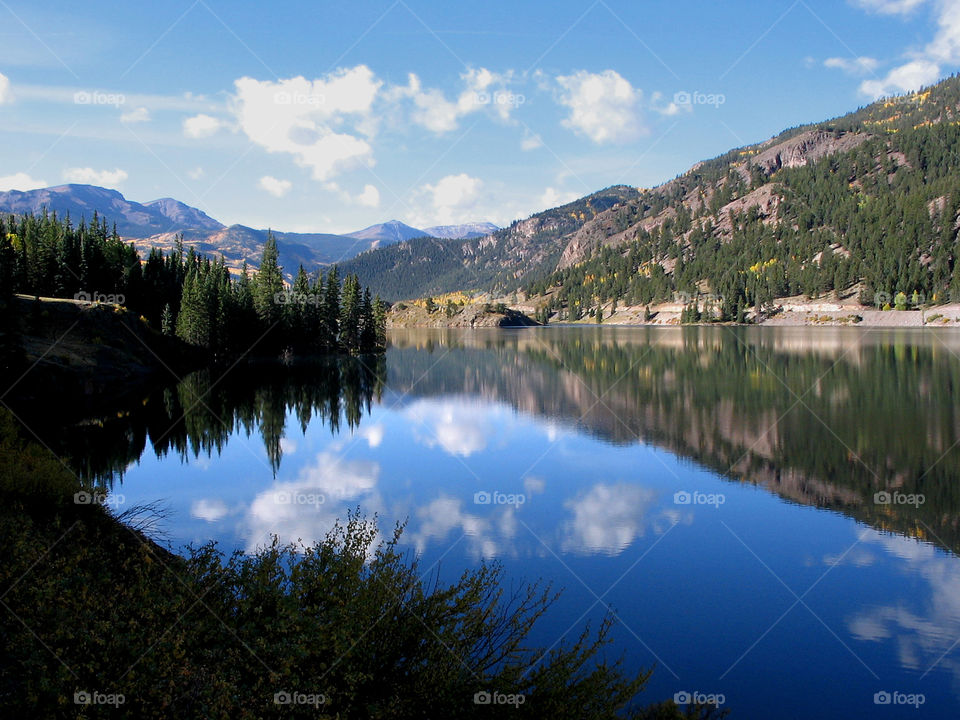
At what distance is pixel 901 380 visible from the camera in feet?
162

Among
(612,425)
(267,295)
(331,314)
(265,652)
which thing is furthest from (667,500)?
(331,314)

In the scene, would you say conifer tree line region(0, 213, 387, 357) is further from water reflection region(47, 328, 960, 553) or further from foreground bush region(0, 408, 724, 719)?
foreground bush region(0, 408, 724, 719)

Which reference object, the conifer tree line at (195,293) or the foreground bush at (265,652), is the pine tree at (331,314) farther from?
the foreground bush at (265,652)

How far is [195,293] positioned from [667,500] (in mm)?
67511

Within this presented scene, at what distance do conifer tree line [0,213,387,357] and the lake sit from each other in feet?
94.6

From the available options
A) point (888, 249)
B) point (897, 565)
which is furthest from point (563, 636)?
point (888, 249)

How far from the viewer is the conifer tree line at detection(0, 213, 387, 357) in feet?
237

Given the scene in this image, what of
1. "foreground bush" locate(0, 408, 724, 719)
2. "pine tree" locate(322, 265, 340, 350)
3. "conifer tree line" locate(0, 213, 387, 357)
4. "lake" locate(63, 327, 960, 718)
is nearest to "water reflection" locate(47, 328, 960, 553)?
"lake" locate(63, 327, 960, 718)

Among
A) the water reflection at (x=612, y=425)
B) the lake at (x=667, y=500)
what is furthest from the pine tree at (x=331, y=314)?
the lake at (x=667, y=500)

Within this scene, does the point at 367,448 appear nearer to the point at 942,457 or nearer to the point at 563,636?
the point at 563,636

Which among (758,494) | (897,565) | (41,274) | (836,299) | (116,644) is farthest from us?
(836,299)

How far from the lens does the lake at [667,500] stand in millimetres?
12445

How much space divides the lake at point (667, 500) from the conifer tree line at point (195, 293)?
1135 inches

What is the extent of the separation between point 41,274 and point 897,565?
259 feet
